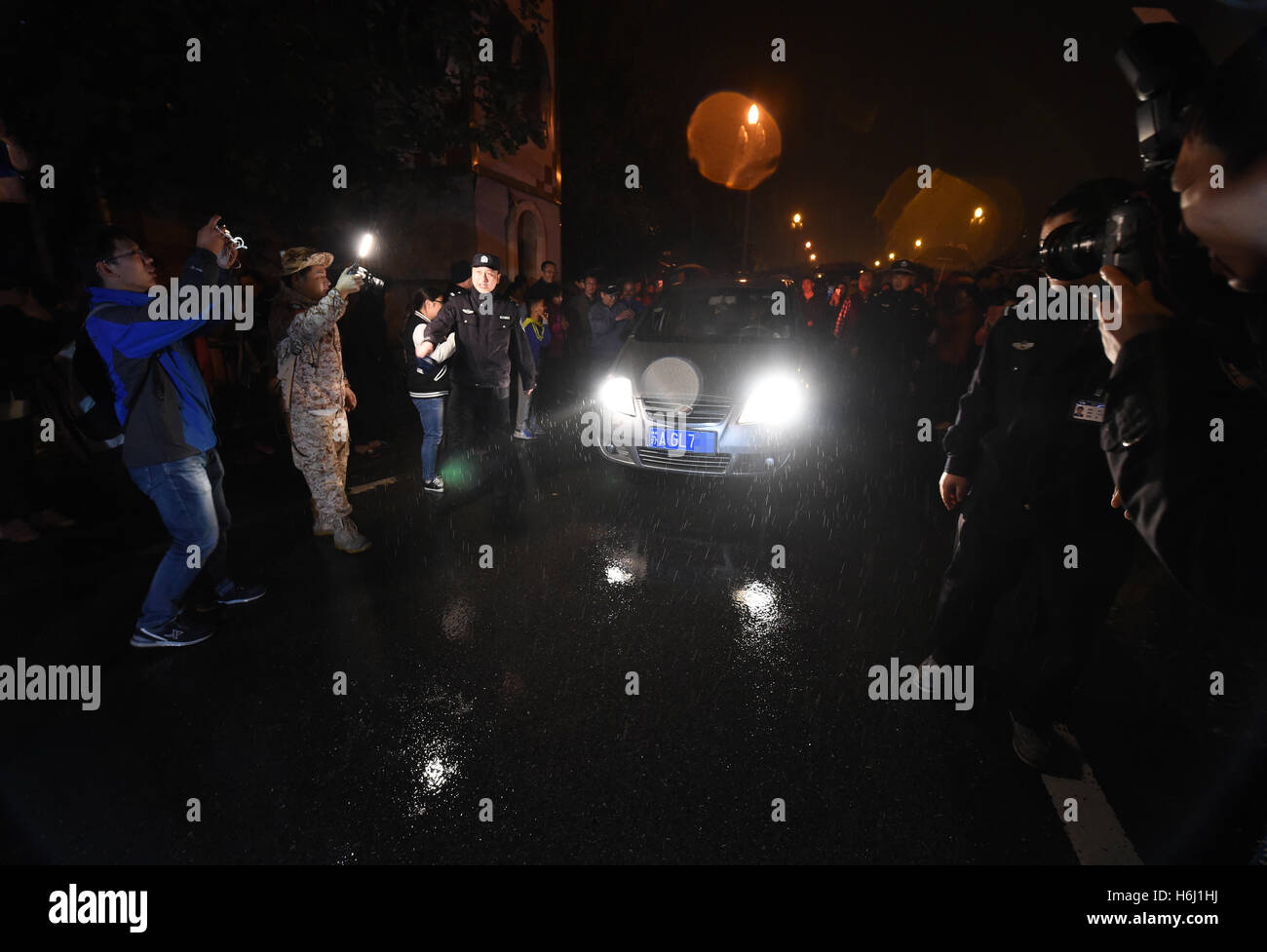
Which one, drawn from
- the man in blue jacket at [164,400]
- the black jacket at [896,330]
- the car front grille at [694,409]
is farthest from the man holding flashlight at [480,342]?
the black jacket at [896,330]

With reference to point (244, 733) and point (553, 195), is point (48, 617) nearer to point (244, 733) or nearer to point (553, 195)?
point (244, 733)

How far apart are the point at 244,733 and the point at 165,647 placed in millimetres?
1067

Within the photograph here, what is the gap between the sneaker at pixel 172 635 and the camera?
10.7ft

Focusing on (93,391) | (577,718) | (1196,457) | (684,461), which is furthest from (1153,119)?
(93,391)

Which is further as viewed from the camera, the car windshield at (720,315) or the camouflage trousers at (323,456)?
the car windshield at (720,315)

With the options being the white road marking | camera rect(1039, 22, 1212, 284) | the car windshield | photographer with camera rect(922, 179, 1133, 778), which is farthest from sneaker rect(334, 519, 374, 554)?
camera rect(1039, 22, 1212, 284)

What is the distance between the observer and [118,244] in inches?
114

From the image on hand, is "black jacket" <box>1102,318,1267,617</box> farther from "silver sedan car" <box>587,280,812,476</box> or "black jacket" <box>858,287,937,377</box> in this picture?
"black jacket" <box>858,287,937,377</box>

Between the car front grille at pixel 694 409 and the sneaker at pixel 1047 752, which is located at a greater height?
the car front grille at pixel 694 409

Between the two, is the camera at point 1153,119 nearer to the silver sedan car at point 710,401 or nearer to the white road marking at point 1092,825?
the white road marking at point 1092,825

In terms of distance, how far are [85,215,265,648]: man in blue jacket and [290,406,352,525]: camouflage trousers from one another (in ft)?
2.80

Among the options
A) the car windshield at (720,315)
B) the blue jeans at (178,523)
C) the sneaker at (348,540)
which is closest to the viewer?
the blue jeans at (178,523)

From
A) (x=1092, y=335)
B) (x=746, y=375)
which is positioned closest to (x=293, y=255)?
(x=746, y=375)

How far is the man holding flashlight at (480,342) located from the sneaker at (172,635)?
3.06 meters
